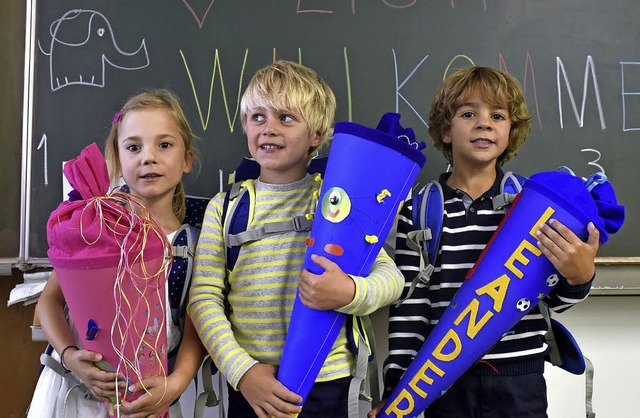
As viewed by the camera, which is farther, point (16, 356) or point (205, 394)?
point (16, 356)

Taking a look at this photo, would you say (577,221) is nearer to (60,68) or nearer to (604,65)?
A: (604,65)

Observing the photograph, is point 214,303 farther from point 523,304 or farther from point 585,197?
point 585,197

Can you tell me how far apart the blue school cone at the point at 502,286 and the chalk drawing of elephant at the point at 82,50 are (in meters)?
1.31

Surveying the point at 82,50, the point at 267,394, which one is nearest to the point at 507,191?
the point at 267,394

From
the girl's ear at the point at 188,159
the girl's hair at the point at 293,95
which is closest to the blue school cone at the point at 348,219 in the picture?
the girl's hair at the point at 293,95

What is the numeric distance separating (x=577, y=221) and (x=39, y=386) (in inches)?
52.8

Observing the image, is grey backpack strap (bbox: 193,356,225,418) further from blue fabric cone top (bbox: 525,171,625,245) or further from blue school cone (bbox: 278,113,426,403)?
blue fabric cone top (bbox: 525,171,625,245)

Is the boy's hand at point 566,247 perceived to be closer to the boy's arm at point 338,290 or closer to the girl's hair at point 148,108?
the boy's arm at point 338,290

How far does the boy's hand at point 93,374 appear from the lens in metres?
1.23

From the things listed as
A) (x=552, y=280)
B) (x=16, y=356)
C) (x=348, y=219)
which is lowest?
(x=16, y=356)

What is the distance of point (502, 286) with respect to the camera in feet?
4.28

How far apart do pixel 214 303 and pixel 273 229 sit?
0.72ft

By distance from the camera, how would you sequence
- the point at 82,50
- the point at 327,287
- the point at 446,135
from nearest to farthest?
the point at 327,287 < the point at 446,135 < the point at 82,50

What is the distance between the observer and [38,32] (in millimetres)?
1854
